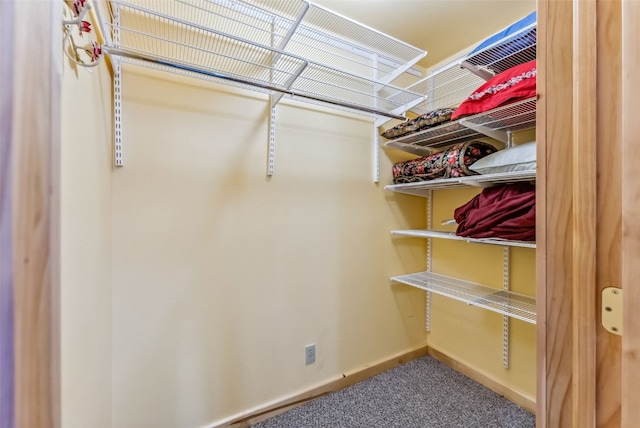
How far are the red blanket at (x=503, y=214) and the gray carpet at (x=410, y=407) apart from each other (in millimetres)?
971

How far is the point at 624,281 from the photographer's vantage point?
389mm

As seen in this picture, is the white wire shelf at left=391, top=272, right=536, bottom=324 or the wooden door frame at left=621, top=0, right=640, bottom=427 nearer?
the wooden door frame at left=621, top=0, right=640, bottom=427

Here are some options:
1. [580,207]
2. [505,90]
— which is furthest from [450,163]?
[580,207]

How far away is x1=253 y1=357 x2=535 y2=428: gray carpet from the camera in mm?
1415

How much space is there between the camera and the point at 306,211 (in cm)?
158

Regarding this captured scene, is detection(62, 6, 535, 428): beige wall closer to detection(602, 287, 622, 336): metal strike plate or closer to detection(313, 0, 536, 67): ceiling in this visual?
detection(313, 0, 536, 67): ceiling

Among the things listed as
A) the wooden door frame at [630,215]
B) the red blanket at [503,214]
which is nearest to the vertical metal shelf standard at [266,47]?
the red blanket at [503,214]

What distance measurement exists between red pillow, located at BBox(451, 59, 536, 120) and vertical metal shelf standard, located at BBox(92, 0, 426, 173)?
1.07 feet

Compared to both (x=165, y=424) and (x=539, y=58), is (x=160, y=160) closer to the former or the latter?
(x=165, y=424)

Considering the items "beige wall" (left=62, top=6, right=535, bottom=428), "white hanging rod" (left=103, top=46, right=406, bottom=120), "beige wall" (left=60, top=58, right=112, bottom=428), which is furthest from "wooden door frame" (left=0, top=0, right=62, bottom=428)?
"white hanging rod" (left=103, top=46, right=406, bottom=120)

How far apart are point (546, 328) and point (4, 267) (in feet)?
2.57

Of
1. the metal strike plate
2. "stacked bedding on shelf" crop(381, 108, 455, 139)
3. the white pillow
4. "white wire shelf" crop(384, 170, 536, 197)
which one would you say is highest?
"stacked bedding on shelf" crop(381, 108, 455, 139)

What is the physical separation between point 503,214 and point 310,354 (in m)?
1.27

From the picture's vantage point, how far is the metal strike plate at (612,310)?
395 millimetres
